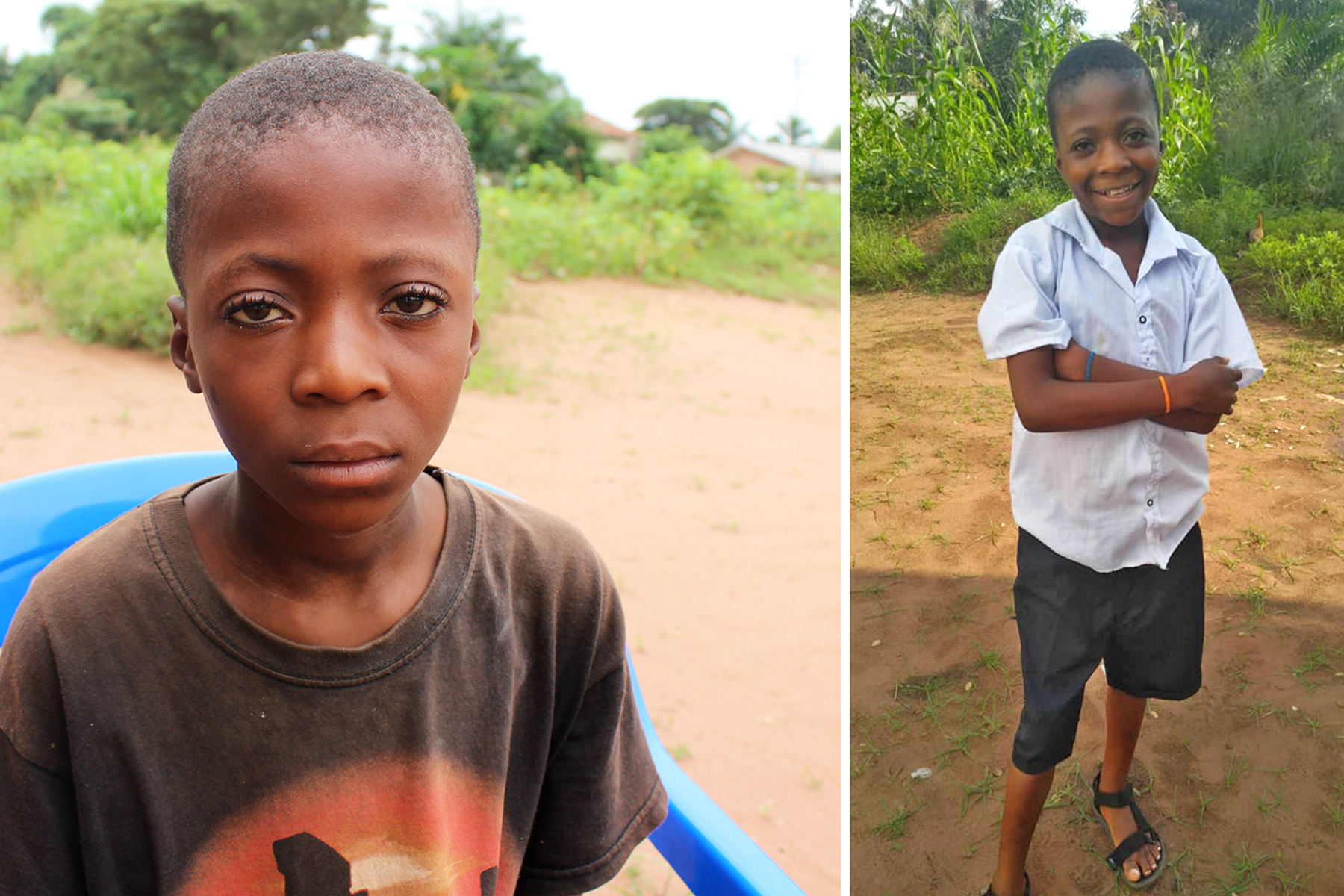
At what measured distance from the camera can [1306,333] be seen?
1.42 meters

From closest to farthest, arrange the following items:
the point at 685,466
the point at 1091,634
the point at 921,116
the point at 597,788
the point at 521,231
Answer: the point at 597,788 < the point at 1091,634 < the point at 921,116 < the point at 685,466 < the point at 521,231

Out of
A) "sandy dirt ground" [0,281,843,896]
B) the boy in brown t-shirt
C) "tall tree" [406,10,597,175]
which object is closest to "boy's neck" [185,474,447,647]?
the boy in brown t-shirt

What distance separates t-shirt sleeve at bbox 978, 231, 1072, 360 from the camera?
146 centimetres

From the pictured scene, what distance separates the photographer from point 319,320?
79cm

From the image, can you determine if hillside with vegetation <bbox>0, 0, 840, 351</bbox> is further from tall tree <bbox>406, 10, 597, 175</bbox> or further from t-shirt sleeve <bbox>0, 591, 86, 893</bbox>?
t-shirt sleeve <bbox>0, 591, 86, 893</bbox>

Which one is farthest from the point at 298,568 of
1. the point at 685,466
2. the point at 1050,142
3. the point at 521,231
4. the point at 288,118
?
the point at 521,231

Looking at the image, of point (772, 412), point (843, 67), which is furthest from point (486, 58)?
point (843, 67)

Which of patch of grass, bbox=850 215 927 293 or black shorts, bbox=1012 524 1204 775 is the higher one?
patch of grass, bbox=850 215 927 293

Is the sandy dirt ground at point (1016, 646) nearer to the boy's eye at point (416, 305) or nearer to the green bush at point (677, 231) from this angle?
the boy's eye at point (416, 305)

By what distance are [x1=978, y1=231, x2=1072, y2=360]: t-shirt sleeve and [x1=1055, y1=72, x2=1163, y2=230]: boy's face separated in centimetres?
9

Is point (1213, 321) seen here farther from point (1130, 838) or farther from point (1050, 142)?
point (1130, 838)

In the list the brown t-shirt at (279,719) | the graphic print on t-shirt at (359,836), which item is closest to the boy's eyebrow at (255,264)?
the brown t-shirt at (279,719)

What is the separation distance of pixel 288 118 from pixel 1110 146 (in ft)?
3.50

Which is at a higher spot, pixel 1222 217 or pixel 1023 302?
pixel 1222 217
